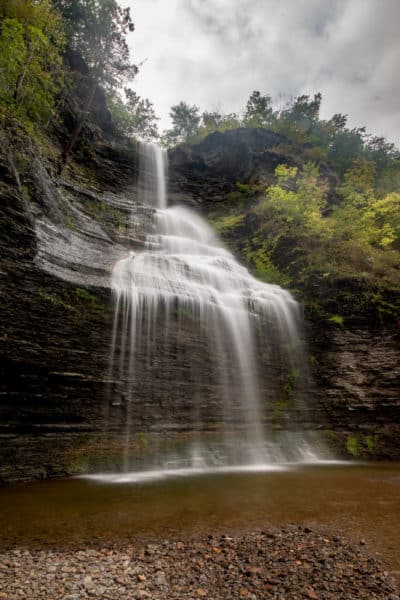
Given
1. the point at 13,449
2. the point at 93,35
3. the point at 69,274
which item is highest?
the point at 93,35

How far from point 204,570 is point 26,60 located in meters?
16.7

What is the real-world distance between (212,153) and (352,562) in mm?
29111

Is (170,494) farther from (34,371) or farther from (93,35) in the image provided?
(93,35)

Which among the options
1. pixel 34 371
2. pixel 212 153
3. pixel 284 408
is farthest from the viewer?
pixel 212 153

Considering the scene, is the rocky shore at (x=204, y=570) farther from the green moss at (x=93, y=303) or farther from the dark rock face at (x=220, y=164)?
the dark rock face at (x=220, y=164)

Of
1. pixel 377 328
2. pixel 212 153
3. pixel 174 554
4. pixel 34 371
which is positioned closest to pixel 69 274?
pixel 34 371

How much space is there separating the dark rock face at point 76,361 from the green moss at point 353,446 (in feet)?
0.83

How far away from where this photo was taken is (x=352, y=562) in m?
3.06

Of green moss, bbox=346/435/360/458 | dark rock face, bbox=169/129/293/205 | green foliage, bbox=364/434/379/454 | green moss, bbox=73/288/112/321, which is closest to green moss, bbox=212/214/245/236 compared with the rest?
dark rock face, bbox=169/129/293/205

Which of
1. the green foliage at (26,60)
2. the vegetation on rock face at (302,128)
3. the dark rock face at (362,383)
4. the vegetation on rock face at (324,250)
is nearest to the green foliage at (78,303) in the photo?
the green foliage at (26,60)

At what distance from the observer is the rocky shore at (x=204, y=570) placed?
262 centimetres

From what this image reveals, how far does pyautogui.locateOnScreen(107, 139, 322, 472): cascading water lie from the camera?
27.6 ft

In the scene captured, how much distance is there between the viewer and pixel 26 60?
40.7 ft

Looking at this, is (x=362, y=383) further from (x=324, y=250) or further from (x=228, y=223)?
(x=228, y=223)
